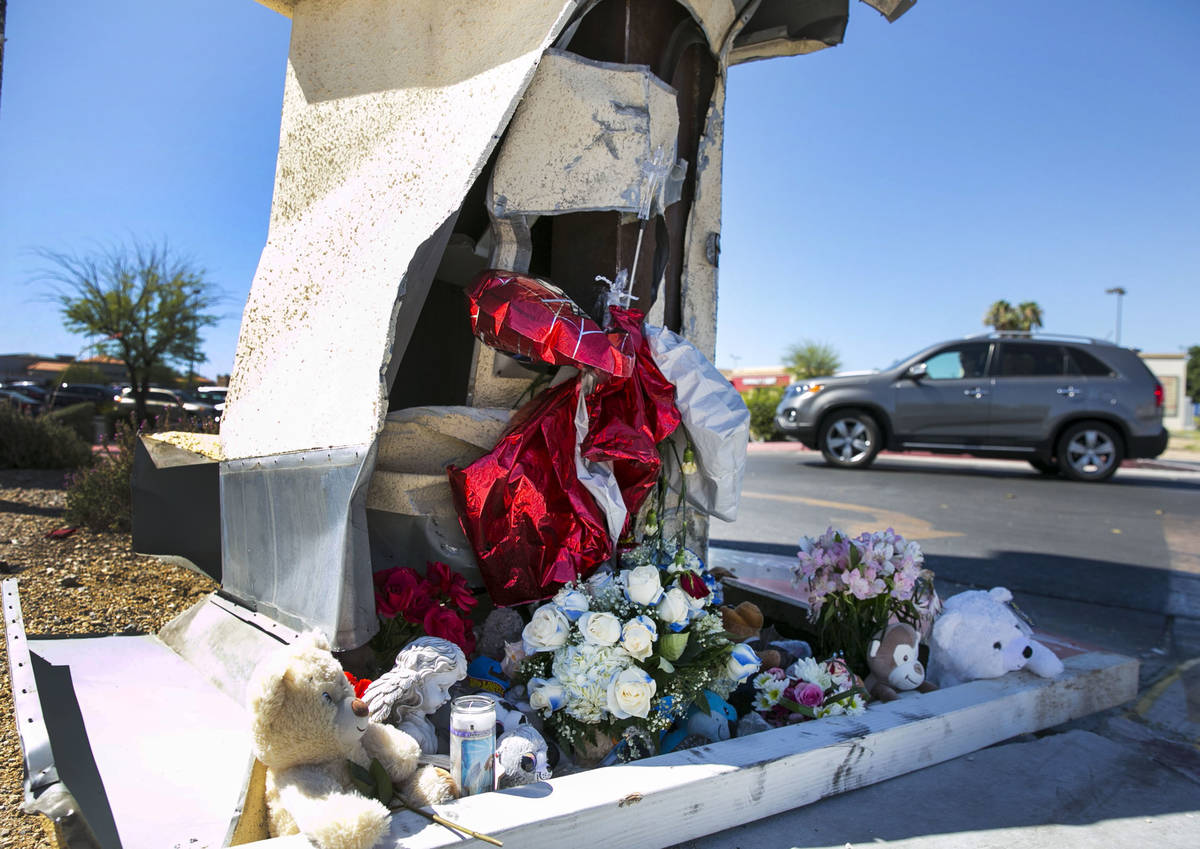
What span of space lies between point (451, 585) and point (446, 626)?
0.22 m

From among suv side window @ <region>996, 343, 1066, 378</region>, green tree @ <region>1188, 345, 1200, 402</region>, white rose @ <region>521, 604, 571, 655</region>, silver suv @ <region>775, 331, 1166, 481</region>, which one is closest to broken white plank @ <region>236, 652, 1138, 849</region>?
white rose @ <region>521, 604, 571, 655</region>

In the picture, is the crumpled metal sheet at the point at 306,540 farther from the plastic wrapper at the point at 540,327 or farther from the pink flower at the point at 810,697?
the pink flower at the point at 810,697

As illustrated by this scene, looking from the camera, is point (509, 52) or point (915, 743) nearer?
point (915, 743)

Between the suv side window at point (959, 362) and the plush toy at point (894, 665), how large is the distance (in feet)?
27.1

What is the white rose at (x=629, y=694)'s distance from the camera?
2205 mm

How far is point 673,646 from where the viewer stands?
237cm

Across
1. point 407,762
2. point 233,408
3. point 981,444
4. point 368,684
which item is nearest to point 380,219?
point 233,408

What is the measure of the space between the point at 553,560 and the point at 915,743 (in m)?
1.36

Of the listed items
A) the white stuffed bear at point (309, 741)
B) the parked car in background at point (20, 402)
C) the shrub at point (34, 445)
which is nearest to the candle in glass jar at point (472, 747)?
the white stuffed bear at point (309, 741)

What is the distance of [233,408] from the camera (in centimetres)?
325

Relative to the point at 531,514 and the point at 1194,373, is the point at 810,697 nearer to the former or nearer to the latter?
the point at 531,514

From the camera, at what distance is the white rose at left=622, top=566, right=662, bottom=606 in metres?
2.44

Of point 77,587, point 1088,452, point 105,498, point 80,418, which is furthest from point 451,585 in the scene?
point 80,418

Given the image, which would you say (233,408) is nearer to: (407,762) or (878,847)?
(407,762)
